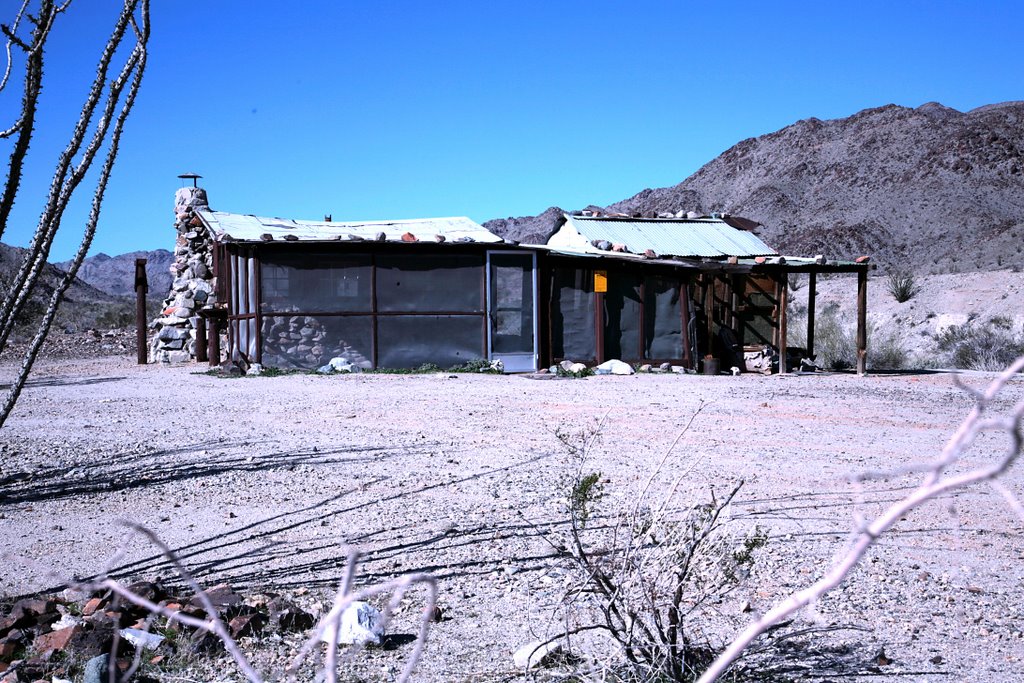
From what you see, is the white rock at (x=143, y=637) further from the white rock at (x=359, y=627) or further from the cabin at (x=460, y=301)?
the cabin at (x=460, y=301)

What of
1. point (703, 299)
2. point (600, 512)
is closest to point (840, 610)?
point (600, 512)

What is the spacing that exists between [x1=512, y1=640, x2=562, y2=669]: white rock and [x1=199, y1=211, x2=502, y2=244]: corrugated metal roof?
1542 centimetres

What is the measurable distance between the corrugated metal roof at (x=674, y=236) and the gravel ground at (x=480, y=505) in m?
10.5

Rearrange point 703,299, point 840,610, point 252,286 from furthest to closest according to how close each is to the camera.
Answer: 1. point 703,299
2. point 252,286
3. point 840,610

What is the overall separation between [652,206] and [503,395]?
183ft

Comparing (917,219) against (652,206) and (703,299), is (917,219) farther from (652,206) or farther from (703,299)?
(703,299)

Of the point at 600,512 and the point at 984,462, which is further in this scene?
the point at 984,462

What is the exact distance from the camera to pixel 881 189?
5978 cm

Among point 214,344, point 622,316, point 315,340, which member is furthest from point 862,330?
point 214,344

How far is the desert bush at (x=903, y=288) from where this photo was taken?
35438 mm

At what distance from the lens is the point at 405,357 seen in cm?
1952

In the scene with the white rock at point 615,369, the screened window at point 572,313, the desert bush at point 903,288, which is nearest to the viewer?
the white rock at point 615,369

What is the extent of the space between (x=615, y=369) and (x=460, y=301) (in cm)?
339

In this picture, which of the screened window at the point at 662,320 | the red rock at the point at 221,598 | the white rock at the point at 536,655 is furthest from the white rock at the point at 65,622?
the screened window at the point at 662,320
